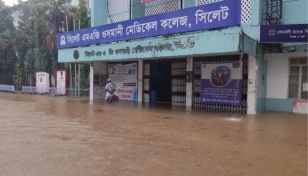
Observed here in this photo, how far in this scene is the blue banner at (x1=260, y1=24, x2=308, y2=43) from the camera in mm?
11391

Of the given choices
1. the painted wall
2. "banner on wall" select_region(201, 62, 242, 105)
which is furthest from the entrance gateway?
the painted wall

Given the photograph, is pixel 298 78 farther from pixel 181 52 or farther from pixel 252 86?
pixel 181 52

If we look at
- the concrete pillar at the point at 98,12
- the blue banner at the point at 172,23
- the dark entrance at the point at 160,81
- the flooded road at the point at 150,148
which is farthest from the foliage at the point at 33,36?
the flooded road at the point at 150,148

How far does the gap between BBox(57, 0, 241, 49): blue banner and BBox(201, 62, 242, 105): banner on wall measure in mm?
2940

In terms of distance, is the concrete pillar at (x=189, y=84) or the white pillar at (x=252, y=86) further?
the concrete pillar at (x=189, y=84)

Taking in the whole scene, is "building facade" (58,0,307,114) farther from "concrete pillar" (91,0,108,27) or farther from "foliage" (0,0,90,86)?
"foliage" (0,0,90,86)

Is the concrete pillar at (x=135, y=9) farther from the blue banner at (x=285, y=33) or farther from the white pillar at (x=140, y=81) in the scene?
the blue banner at (x=285, y=33)

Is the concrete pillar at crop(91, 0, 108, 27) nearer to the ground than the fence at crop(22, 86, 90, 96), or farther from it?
farther from it

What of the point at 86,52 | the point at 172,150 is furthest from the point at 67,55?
the point at 172,150

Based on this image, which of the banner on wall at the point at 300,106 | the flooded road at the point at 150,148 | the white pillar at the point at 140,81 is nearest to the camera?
the flooded road at the point at 150,148

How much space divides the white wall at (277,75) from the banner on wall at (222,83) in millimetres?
1201

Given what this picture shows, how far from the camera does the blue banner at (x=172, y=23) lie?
11250 millimetres

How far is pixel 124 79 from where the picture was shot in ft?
63.4

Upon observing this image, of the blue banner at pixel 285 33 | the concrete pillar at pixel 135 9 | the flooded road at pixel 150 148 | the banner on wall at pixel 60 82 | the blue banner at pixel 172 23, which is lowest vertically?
the flooded road at pixel 150 148
